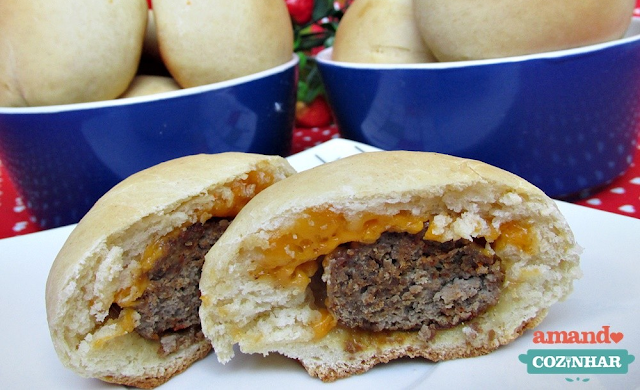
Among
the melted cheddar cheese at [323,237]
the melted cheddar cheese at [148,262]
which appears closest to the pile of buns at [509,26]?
the melted cheddar cheese at [323,237]

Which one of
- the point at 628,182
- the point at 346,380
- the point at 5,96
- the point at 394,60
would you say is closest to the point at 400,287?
the point at 346,380

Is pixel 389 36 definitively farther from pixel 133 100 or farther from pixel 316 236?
pixel 316 236

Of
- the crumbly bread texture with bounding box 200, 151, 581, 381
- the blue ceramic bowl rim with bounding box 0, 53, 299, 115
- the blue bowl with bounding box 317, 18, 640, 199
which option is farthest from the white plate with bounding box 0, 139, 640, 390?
the blue ceramic bowl rim with bounding box 0, 53, 299, 115

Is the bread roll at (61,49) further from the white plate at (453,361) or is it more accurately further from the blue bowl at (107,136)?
the white plate at (453,361)

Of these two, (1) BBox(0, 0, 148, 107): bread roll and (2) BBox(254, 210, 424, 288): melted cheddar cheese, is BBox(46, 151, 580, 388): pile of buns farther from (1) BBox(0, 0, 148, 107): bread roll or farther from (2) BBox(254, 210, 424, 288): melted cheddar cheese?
(1) BBox(0, 0, 148, 107): bread roll

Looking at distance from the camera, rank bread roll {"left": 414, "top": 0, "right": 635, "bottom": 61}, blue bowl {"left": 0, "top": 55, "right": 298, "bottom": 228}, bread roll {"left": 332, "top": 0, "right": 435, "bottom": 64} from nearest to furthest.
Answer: bread roll {"left": 414, "top": 0, "right": 635, "bottom": 61}, blue bowl {"left": 0, "top": 55, "right": 298, "bottom": 228}, bread roll {"left": 332, "top": 0, "right": 435, "bottom": 64}

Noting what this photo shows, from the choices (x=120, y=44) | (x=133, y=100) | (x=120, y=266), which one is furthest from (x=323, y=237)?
(x=120, y=44)
